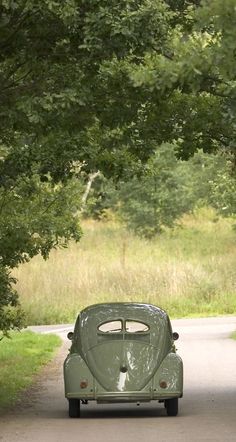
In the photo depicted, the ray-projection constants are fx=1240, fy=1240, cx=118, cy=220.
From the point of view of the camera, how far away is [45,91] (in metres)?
17.0

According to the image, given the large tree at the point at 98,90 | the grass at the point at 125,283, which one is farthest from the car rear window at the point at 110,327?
the grass at the point at 125,283

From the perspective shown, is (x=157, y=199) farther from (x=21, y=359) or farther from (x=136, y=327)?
(x=136, y=327)

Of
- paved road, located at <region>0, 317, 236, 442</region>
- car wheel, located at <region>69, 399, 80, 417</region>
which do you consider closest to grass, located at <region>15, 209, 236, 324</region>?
paved road, located at <region>0, 317, 236, 442</region>

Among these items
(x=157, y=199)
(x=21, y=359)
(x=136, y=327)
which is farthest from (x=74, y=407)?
(x=157, y=199)

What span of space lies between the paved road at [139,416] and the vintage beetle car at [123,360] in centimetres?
40

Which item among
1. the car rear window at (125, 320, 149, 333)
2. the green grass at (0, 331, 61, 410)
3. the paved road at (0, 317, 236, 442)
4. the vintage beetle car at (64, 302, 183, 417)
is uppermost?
the car rear window at (125, 320, 149, 333)

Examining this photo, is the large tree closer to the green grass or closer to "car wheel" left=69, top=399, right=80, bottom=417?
the green grass

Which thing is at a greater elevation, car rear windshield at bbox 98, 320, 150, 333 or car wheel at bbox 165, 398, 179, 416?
car rear windshield at bbox 98, 320, 150, 333

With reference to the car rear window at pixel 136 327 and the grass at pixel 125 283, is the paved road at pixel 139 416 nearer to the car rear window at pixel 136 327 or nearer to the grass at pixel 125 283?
the car rear window at pixel 136 327

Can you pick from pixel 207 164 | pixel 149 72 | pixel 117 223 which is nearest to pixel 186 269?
pixel 207 164

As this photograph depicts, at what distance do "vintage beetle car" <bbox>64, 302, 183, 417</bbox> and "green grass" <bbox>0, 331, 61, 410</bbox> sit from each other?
2.34m

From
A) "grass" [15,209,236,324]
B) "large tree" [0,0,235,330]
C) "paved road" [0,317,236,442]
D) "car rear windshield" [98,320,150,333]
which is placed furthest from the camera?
"grass" [15,209,236,324]

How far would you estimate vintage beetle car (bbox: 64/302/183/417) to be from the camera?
59.9ft

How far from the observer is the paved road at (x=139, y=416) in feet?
52.7
